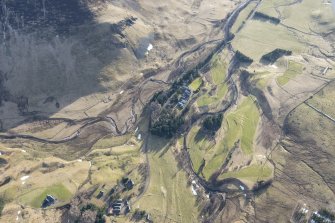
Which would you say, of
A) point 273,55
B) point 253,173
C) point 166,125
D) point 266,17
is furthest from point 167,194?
point 266,17

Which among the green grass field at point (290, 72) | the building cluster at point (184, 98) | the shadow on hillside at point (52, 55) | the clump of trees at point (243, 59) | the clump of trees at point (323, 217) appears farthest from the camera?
the clump of trees at point (243, 59)

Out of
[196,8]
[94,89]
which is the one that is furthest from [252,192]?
[196,8]

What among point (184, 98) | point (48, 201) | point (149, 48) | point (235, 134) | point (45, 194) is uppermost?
point (149, 48)

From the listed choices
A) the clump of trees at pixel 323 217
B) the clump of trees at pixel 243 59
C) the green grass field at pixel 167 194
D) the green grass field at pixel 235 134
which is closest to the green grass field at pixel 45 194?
the green grass field at pixel 167 194

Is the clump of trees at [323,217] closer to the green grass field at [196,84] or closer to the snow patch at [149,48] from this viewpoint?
the green grass field at [196,84]

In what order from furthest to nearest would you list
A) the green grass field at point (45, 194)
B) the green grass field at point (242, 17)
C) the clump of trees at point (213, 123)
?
the green grass field at point (242, 17)
the clump of trees at point (213, 123)
the green grass field at point (45, 194)

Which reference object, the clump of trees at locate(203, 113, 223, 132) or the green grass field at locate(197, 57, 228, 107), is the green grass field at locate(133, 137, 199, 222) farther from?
the green grass field at locate(197, 57, 228, 107)

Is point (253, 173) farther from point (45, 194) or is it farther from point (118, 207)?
point (45, 194)
